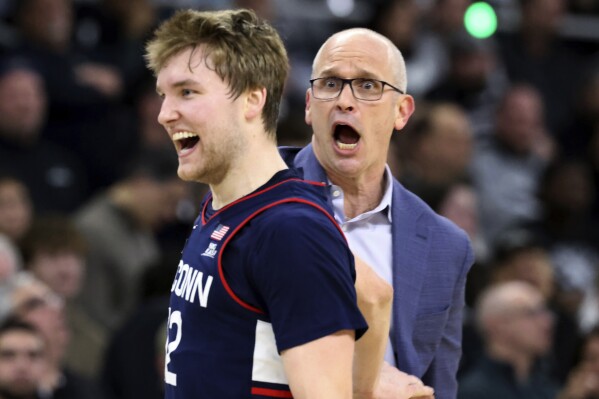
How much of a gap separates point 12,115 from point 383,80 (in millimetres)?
4605

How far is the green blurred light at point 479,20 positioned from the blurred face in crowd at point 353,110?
6867mm

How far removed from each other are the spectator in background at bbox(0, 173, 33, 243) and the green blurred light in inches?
180

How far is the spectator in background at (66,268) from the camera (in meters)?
7.38

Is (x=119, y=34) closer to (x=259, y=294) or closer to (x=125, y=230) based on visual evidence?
(x=125, y=230)

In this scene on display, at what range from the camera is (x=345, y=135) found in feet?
13.2

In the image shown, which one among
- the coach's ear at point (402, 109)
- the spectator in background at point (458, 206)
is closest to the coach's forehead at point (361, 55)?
the coach's ear at point (402, 109)

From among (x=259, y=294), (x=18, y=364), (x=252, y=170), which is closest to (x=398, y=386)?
(x=259, y=294)

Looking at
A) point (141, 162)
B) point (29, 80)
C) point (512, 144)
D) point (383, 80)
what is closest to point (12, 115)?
point (29, 80)

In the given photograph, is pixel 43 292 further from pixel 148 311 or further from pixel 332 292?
pixel 332 292

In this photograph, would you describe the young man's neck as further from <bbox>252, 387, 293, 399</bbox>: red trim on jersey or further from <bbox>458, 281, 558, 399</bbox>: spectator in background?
<bbox>458, 281, 558, 399</bbox>: spectator in background

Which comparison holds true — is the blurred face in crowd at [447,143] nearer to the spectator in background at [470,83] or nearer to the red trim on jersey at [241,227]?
the spectator in background at [470,83]

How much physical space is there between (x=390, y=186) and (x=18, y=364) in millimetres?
2985

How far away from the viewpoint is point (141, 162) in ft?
27.4

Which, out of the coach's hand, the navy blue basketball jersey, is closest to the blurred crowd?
the coach's hand
